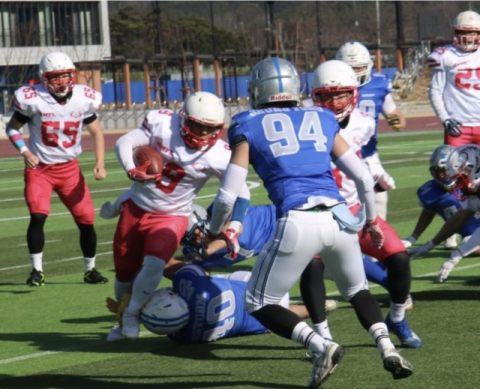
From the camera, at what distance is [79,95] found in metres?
10.3

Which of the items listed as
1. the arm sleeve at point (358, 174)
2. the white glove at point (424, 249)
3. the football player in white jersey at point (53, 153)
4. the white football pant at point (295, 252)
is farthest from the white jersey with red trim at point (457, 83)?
the white football pant at point (295, 252)

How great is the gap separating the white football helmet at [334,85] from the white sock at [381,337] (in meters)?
1.50

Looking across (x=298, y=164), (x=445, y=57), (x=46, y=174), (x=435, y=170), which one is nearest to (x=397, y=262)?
(x=298, y=164)

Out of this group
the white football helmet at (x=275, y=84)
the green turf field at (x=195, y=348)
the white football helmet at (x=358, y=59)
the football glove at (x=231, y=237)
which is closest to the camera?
the football glove at (x=231, y=237)

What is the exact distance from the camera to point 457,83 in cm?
Answer: 1163

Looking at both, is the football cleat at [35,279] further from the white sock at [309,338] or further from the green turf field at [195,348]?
the white sock at [309,338]

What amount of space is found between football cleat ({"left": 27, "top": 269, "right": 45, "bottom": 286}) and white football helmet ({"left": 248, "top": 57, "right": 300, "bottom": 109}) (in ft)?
14.5

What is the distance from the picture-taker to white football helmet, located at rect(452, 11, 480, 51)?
11.3 metres

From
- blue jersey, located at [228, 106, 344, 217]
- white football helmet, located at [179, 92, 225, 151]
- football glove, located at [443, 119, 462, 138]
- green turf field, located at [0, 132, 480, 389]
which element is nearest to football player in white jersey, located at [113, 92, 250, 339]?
white football helmet, located at [179, 92, 225, 151]

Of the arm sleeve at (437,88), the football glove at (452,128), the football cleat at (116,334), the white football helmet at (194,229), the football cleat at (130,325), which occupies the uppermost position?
the arm sleeve at (437,88)

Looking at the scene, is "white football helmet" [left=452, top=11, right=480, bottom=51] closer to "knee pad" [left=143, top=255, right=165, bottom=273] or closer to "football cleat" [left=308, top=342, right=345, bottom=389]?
"knee pad" [left=143, top=255, right=165, bottom=273]

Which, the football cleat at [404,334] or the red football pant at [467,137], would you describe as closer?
the football cleat at [404,334]

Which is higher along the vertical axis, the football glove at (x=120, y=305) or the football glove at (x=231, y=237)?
the football glove at (x=231, y=237)

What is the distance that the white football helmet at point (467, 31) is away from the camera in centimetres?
1130
